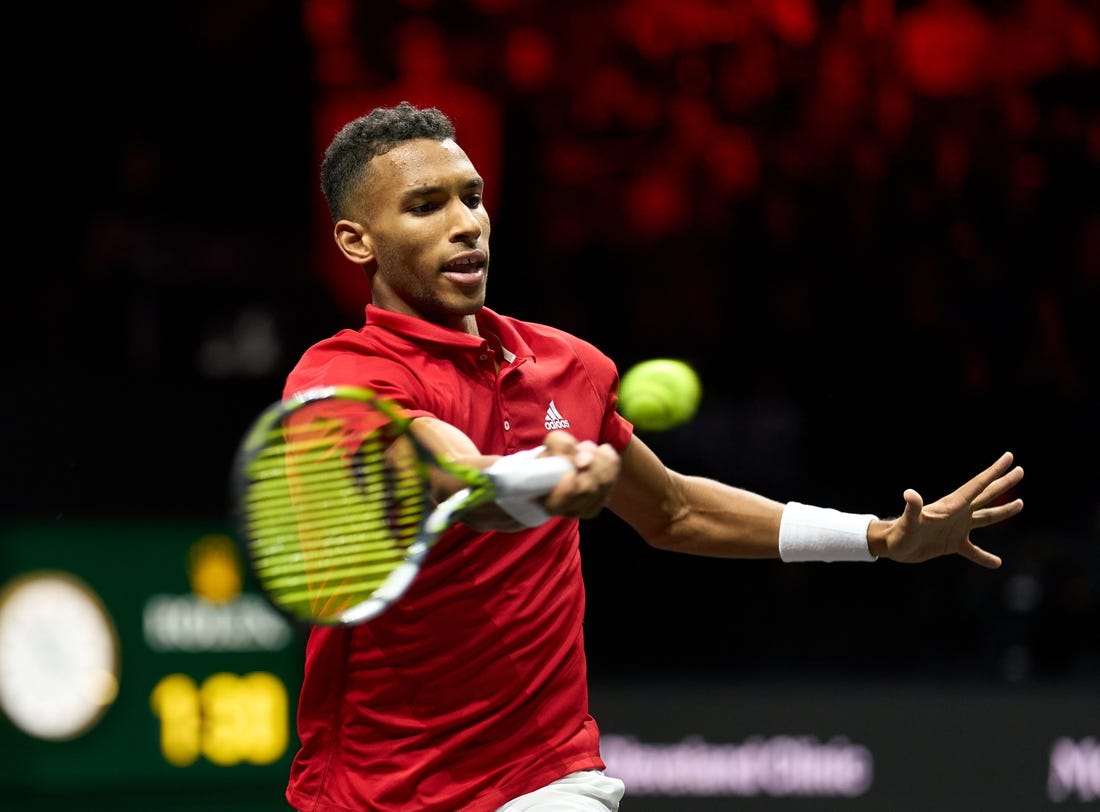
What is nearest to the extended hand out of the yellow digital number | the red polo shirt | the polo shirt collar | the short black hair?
the red polo shirt

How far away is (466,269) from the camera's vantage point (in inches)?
137

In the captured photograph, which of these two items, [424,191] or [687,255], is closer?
[424,191]

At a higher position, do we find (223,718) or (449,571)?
(449,571)

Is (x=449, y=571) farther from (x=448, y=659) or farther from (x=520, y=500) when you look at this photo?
(x=520, y=500)

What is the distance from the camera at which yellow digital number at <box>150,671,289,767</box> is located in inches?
275

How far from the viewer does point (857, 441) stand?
295 inches

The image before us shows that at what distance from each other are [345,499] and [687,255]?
5647 millimetres

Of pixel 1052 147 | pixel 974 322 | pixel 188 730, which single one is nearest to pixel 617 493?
pixel 188 730

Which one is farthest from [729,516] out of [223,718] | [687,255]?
[687,255]

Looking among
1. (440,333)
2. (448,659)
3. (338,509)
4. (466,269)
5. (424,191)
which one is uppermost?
(424,191)

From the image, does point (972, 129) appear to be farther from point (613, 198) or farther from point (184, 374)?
point (184, 374)

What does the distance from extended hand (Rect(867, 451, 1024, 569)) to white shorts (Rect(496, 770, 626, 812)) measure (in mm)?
Answer: 841

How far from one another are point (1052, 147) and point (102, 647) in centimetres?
512

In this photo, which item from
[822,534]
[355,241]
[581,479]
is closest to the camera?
[581,479]
